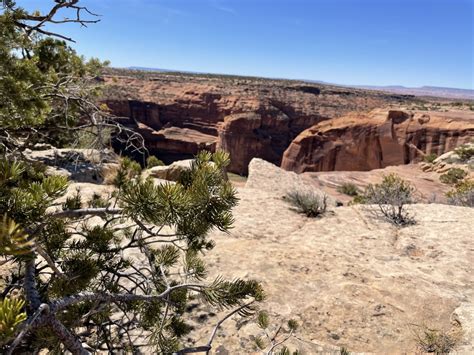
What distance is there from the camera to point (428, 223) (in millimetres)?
6059

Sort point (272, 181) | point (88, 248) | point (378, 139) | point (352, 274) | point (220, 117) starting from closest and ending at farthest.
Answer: point (88, 248), point (352, 274), point (272, 181), point (378, 139), point (220, 117)

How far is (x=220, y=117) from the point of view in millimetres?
50188

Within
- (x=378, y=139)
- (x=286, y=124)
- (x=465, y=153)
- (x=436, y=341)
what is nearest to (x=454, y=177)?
(x=465, y=153)

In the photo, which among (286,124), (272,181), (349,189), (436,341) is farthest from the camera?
(286,124)

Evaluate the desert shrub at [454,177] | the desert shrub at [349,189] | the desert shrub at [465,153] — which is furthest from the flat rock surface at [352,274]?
the desert shrub at [465,153]

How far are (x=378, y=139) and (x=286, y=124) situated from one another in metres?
22.7

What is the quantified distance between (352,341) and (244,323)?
0.98m

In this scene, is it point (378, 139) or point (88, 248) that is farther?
point (378, 139)

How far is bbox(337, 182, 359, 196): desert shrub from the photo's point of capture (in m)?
14.3

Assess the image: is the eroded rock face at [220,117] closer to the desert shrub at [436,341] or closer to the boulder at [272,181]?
the boulder at [272,181]

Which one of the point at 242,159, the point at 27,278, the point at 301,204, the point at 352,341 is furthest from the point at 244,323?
the point at 242,159

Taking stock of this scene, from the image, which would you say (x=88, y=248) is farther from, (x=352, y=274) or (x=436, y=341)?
(x=352, y=274)

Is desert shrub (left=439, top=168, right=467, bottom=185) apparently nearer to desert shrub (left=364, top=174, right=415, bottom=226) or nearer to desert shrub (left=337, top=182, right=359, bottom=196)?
desert shrub (left=337, top=182, right=359, bottom=196)

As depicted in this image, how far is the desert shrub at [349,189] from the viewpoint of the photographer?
14278 millimetres
